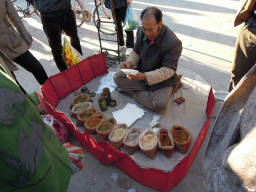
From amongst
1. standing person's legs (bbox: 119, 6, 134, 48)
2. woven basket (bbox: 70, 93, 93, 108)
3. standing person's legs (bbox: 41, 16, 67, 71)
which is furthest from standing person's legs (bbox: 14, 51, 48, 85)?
standing person's legs (bbox: 119, 6, 134, 48)

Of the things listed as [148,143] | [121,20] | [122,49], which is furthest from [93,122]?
[121,20]

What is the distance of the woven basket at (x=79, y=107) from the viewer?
7.31 ft

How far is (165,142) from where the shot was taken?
1.80m

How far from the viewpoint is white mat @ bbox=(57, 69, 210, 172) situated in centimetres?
174

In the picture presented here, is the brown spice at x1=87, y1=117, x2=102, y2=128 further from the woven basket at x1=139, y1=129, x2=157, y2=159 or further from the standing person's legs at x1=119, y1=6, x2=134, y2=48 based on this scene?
the standing person's legs at x1=119, y1=6, x2=134, y2=48

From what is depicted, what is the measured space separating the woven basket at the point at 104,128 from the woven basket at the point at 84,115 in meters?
0.24

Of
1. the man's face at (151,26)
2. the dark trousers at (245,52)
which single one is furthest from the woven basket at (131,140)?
the dark trousers at (245,52)

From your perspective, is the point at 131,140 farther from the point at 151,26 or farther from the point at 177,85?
the point at 151,26

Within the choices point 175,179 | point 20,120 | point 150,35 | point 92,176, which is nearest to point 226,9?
point 150,35

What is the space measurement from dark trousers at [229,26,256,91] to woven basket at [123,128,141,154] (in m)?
1.14

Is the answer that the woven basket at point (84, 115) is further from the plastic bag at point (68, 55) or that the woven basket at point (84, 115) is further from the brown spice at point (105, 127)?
the plastic bag at point (68, 55)

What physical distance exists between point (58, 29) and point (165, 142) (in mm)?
2058

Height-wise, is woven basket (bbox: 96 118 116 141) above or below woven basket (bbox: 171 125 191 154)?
below

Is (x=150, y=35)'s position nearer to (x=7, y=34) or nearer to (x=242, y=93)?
(x=242, y=93)
